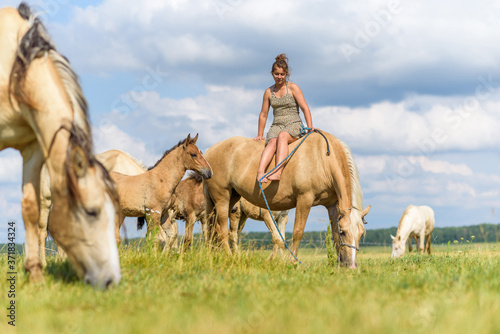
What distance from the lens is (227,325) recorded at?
2.81 meters

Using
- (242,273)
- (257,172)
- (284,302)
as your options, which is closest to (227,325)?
(284,302)

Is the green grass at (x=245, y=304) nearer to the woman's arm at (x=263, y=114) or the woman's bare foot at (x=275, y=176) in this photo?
the woman's bare foot at (x=275, y=176)

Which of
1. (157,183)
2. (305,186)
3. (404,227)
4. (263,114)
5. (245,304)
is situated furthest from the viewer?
(404,227)

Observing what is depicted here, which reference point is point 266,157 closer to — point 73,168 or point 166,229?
point 73,168

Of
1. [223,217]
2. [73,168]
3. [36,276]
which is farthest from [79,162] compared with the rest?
[223,217]

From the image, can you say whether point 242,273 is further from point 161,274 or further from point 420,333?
point 420,333

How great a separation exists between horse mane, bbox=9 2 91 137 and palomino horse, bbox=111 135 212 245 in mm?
5195

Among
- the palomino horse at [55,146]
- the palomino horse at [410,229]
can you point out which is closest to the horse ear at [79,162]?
the palomino horse at [55,146]

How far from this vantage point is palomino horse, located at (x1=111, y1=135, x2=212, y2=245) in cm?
1024

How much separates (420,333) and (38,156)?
13.9 ft

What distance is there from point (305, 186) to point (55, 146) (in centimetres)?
484

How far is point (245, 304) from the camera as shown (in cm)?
346

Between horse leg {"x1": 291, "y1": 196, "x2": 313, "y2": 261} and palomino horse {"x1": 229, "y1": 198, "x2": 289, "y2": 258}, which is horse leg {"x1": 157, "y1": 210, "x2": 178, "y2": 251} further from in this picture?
horse leg {"x1": 291, "y1": 196, "x2": 313, "y2": 261}

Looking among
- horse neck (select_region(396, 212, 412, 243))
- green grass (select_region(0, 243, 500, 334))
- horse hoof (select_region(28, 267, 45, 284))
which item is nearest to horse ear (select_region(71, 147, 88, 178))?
green grass (select_region(0, 243, 500, 334))
